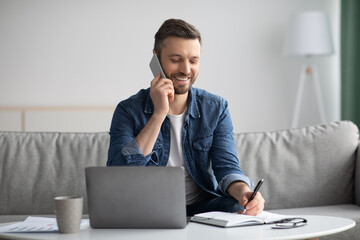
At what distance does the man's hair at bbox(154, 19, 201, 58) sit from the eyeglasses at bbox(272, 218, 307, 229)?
0.78 metres

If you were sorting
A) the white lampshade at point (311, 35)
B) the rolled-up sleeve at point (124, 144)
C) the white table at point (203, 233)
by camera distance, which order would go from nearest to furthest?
the white table at point (203, 233) < the rolled-up sleeve at point (124, 144) < the white lampshade at point (311, 35)

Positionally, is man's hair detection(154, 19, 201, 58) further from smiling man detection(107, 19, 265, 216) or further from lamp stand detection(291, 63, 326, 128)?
lamp stand detection(291, 63, 326, 128)

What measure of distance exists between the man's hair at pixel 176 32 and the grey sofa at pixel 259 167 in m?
0.72

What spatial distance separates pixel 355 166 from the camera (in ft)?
8.18

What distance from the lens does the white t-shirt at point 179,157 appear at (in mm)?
1898

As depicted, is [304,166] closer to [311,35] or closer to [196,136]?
[196,136]

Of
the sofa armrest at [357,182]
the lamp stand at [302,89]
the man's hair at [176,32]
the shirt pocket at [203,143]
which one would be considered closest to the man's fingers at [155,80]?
the man's hair at [176,32]

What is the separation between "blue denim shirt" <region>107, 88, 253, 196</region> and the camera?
73.2 inches

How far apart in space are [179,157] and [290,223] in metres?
0.65

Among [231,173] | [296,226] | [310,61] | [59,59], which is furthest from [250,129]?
[296,226]

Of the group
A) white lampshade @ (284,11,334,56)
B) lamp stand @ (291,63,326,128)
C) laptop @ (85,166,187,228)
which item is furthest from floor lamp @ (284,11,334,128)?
laptop @ (85,166,187,228)

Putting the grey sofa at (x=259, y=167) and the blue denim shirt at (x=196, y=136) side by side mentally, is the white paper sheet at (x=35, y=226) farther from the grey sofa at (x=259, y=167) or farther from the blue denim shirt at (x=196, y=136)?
the grey sofa at (x=259, y=167)

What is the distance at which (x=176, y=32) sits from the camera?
1.87 m

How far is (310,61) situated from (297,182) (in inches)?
87.4
